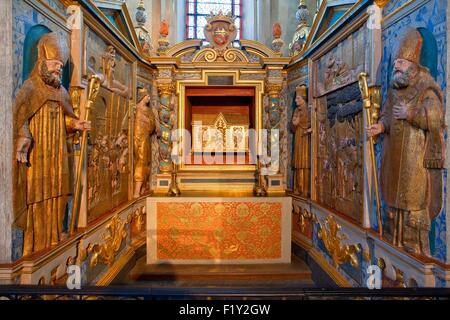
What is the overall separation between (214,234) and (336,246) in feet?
6.28

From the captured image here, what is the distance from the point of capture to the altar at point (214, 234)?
4.57 meters

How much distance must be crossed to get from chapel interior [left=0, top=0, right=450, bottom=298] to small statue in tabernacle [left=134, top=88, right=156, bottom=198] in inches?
0.9

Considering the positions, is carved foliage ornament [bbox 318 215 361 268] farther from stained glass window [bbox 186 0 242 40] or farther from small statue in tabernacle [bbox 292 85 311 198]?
stained glass window [bbox 186 0 242 40]

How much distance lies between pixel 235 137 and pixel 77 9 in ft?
12.5

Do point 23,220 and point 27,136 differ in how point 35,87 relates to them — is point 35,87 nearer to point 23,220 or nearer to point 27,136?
point 27,136

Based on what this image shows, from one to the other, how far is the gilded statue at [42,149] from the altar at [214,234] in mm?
2194

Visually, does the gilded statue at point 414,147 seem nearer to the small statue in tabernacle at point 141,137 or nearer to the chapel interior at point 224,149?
the chapel interior at point 224,149

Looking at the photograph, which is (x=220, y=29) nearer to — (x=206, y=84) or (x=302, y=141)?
(x=206, y=84)

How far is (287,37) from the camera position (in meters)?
6.78

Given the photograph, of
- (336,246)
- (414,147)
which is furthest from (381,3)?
(336,246)

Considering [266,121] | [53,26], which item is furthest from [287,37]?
[53,26]

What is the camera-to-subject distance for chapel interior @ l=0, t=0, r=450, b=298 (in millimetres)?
2100

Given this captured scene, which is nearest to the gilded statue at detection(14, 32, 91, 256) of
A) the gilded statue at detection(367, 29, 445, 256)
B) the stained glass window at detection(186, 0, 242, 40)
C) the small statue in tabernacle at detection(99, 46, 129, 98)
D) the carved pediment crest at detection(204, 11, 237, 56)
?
the small statue in tabernacle at detection(99, 46, 129, 98)

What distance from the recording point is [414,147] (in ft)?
7.34
